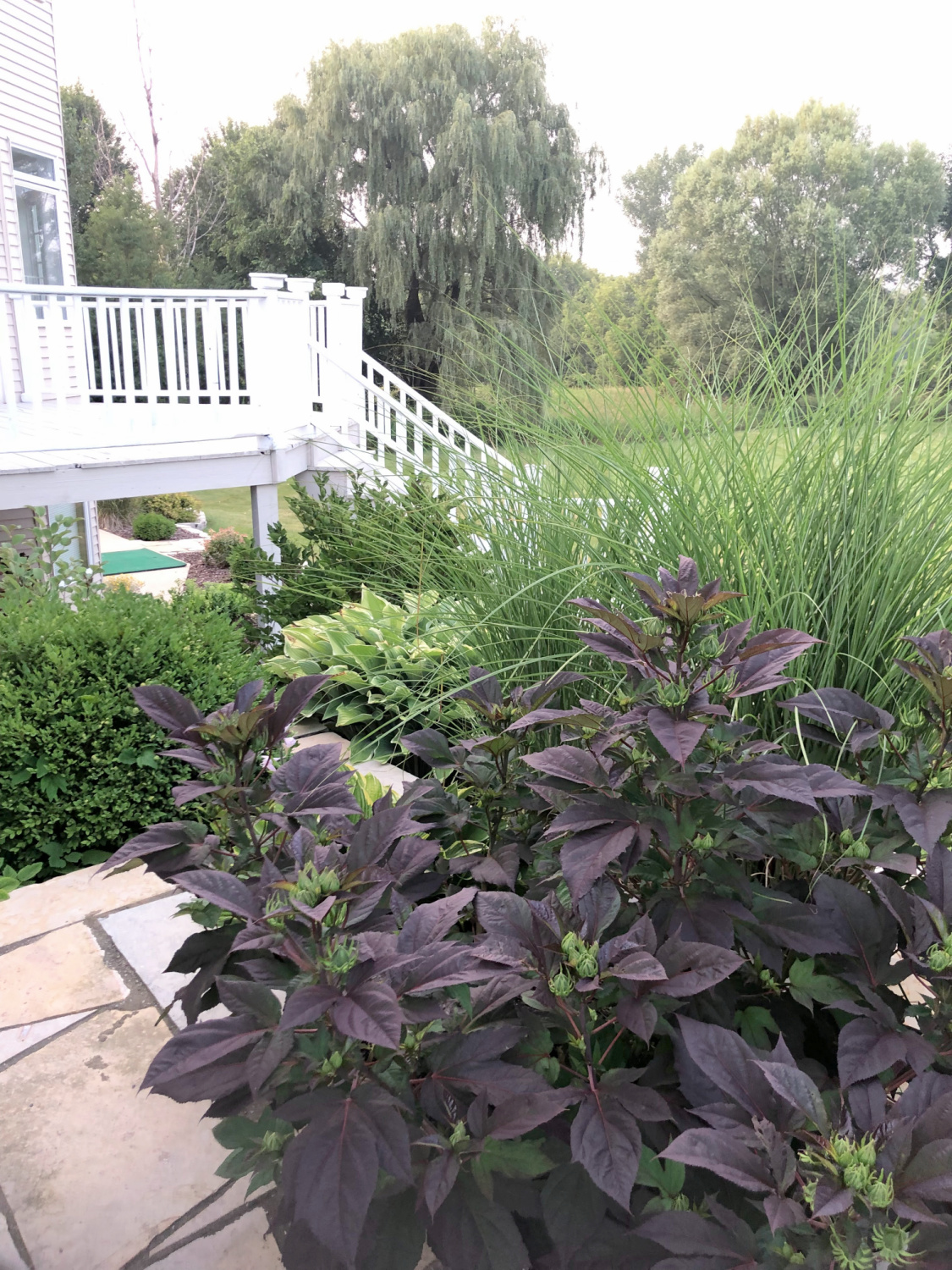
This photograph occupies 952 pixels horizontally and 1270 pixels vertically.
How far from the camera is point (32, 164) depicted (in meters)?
8.82

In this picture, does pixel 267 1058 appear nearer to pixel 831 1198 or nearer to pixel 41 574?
pixel 831 1198

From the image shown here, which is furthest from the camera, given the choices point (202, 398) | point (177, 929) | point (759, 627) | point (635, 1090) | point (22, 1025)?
point (202, 398)

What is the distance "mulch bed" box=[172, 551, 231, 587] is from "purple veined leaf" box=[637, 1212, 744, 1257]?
9942 mm

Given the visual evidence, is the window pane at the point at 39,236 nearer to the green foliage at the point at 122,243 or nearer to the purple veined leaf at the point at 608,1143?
the green foliage at the point at 122,243

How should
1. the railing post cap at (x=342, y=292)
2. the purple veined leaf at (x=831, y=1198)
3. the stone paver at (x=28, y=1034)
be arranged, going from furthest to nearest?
the railing post cap at (x=342, y=292)
the stone paver at (x=28, y=1034)
the purple veined leaf at (x=831, y=1198)

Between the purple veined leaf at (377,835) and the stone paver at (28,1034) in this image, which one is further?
the stone paver at (28,1034)

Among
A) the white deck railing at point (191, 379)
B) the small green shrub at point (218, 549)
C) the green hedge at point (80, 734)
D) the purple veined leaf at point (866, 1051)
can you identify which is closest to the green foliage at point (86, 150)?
the small green shrub at point (218, 549)

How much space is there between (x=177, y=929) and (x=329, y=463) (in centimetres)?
605

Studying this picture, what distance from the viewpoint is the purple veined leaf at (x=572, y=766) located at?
928 millimetres

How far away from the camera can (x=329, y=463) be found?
735 cm

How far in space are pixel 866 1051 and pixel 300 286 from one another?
6.95 m

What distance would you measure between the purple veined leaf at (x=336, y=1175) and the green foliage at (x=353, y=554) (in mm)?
1664

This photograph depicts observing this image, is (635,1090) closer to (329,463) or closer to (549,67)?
(329,463)

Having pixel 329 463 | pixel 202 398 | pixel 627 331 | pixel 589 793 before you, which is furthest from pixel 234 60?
pixel 589 793
